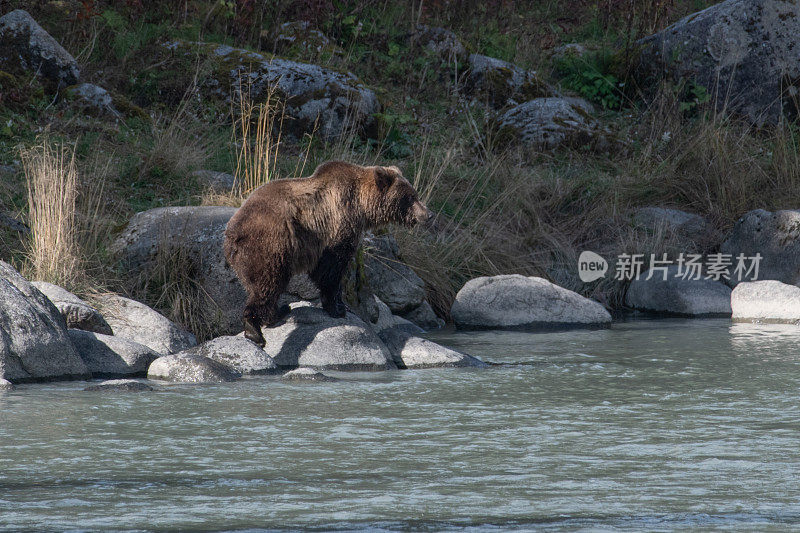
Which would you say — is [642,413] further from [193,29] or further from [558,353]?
[193,29]

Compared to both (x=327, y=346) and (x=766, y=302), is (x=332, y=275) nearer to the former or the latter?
(x=327, y=346)

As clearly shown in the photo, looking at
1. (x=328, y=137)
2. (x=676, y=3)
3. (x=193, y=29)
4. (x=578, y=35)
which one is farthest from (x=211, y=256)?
(x=676, y=3)

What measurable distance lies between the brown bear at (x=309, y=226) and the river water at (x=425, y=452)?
90 cm

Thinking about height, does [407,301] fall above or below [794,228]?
below

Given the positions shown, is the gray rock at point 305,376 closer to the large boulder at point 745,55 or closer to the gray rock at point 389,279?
the gray rock at point 389,279

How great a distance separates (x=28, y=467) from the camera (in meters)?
4.85

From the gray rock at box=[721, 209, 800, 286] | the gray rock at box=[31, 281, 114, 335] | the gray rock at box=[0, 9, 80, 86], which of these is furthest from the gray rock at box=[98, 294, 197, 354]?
the gray rock at box=[721, 209, 800, 286]

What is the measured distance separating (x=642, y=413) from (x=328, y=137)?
8612 millimetres

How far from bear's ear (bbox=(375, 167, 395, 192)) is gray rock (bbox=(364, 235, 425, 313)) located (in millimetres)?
2310

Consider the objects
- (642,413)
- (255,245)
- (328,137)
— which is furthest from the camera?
(328,137)

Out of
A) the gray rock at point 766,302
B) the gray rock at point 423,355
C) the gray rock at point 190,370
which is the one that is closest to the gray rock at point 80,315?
the gray rock at point 190,370

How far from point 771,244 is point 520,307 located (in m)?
3.64

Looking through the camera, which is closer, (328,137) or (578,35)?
(328,137)

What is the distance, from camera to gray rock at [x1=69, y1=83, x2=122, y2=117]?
14039 millimetres
